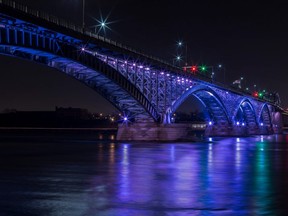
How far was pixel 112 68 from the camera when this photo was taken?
215 feet

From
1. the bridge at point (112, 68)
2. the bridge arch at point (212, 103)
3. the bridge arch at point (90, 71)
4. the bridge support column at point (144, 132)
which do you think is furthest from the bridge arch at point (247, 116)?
the bridge arch at point (90, 71)

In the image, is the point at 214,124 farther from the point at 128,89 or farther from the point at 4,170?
the point at 4,170

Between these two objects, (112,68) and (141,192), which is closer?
(141,192)

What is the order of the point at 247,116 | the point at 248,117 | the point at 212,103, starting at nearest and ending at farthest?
1. the point at 212,103
2. the point at 247,116
3. the point at 248,117

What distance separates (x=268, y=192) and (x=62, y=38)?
40418 mm

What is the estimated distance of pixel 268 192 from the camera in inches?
771

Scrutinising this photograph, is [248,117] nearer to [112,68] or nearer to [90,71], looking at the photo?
[112,68]

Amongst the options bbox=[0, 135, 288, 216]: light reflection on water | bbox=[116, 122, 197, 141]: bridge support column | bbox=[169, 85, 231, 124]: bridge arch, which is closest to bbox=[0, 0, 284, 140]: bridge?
bbox=[116, 122, 197, 141]: bridge support column

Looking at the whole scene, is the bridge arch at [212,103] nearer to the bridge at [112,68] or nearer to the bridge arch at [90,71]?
the bridge at [112,68]

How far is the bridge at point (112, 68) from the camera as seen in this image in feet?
155

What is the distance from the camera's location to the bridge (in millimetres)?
47312

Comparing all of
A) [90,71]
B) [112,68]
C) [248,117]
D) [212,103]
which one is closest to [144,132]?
[112,68]

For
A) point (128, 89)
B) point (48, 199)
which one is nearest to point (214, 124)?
point (128, 89)

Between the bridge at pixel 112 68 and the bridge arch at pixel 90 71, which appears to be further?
the bridge arch at pixel 90 71
